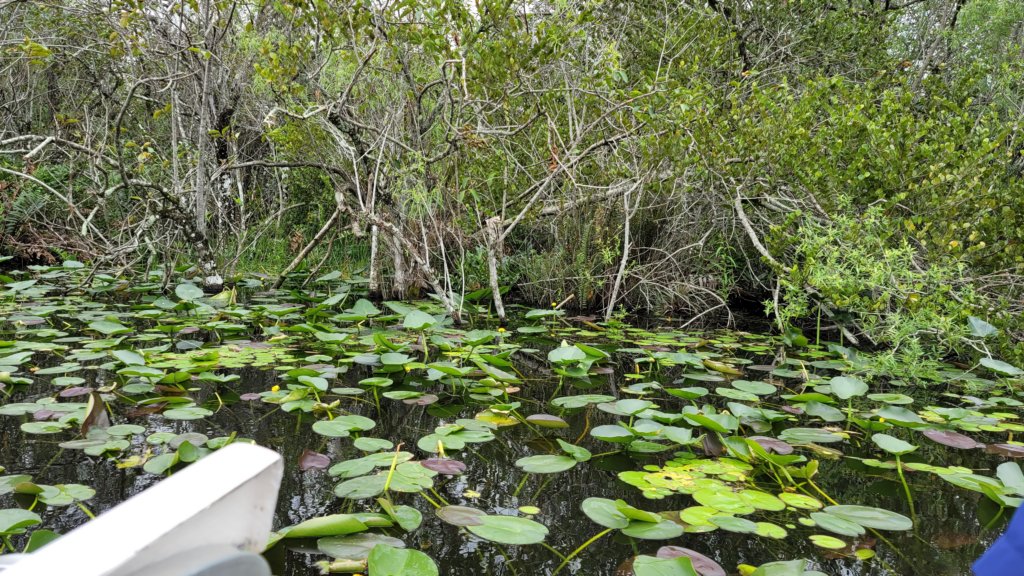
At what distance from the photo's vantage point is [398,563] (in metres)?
1.16

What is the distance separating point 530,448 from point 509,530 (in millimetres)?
590

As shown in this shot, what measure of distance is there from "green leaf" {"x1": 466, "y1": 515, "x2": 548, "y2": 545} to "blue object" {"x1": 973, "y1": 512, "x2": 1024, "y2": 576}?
3.42ft

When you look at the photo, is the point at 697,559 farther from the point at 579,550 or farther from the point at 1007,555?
the point at 1007,555

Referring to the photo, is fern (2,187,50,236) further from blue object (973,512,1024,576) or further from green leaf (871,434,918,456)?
blue object (973,512,1024,576)

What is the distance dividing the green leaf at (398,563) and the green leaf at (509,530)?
0.67 ft

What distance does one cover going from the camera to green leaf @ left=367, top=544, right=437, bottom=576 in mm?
1141

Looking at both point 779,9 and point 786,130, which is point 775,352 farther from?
point 779,9

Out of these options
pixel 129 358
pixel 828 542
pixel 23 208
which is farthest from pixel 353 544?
pixel 23 208

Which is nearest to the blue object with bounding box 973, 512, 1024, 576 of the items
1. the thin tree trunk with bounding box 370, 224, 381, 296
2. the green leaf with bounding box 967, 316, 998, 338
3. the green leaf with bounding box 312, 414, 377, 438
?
the green leaf with bounding box 312, 414, 377, 438

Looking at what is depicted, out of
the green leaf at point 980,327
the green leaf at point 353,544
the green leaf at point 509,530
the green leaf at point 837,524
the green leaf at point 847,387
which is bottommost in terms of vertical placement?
the green leaf at point 353,544

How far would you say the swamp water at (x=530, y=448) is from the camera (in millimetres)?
1410

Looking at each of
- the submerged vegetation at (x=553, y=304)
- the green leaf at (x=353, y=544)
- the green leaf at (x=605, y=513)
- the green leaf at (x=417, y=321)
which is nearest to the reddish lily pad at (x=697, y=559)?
the submerged vegetation at (x=553, y=304)

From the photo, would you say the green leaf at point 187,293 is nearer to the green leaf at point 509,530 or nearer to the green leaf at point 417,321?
the green leaf at point 417,321

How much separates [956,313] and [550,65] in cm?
262
